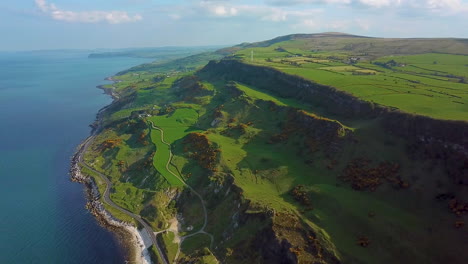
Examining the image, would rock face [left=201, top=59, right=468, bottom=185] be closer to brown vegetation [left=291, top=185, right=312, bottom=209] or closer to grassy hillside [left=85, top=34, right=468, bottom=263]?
grassy hillside [left=85, top=34, right=468, bottom=263]

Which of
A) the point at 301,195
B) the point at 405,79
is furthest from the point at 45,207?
the point at 405,79

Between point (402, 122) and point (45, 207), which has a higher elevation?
point (402, 122)

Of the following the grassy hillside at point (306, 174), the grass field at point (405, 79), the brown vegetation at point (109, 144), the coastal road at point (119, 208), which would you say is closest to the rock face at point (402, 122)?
the grassy hillside at point (306, 174)

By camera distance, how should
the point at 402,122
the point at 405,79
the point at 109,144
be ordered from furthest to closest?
the point at 109,144, the point at 405,79, the point at 402,122

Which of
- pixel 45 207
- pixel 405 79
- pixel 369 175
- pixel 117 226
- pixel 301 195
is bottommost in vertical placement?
pixel 117 226

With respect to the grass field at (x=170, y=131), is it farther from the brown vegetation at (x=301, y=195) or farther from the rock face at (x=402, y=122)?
the rock face at (x=402, y=122)

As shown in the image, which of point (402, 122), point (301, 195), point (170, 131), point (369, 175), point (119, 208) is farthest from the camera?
point (170, 131)

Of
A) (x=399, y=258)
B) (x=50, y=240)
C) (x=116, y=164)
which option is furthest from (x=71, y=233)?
(x=399, y=258)

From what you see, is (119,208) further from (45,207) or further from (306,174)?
(306,174)

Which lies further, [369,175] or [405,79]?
[405,79]
